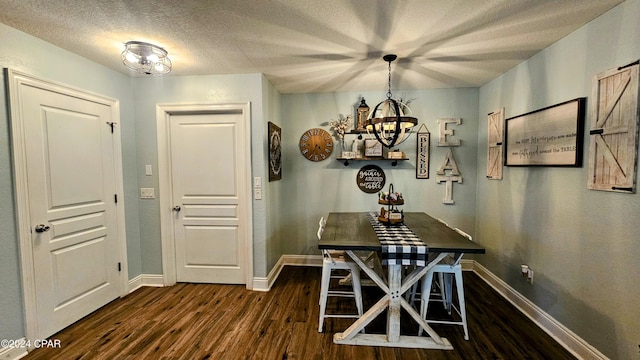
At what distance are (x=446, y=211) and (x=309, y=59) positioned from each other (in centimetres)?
261

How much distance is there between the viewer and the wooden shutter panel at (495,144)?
2.78m

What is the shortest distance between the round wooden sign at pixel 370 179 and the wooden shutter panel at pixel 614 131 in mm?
1976

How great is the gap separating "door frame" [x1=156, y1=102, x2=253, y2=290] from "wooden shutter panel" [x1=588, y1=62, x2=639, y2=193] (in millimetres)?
2891

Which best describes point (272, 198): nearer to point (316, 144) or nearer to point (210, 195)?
point (210, 195)

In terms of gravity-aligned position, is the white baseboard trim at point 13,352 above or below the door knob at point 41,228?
below

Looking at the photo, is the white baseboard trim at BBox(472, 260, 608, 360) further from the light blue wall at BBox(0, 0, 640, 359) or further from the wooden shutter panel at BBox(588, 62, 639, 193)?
the wooden shutter panel at BBox(588, 62, 639, 193)

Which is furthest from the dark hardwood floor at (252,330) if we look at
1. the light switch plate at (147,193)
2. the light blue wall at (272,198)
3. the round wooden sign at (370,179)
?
the round wooden sign at (370,179)

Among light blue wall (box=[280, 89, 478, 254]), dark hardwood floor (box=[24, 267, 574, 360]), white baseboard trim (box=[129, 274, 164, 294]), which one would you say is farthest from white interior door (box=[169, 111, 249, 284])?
light blue wall (box=[280, 89, 478, 254])

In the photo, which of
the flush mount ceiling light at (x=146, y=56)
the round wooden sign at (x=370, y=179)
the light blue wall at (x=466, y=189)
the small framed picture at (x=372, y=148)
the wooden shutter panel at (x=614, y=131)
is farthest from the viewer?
the round wooden sign at (x=370, y=179)

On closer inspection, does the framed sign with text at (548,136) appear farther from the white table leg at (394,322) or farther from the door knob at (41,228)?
the door knob at (41,228)

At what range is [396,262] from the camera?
71.8 inches

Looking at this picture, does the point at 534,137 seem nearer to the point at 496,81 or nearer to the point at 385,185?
the point at 496,81

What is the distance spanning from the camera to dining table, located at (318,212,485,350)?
1809mm

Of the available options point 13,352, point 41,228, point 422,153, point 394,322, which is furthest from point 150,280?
point 422,153
